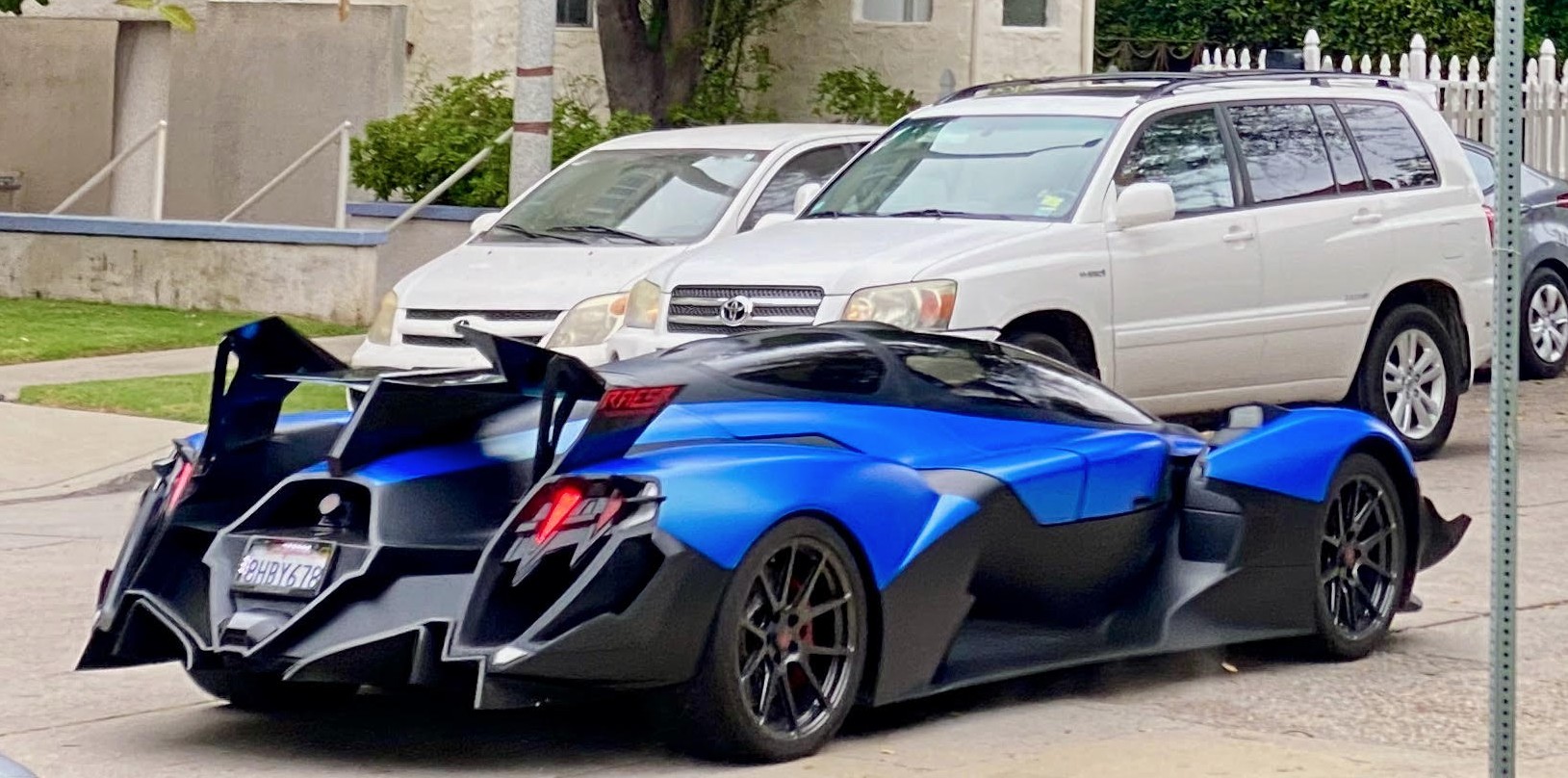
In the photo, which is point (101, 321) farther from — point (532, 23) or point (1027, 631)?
point (1027, 631)

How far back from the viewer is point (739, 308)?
1133 centimetres

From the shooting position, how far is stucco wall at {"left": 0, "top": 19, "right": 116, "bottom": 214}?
2514 cm

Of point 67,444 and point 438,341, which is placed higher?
point 438,341

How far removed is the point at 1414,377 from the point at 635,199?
4500 mm

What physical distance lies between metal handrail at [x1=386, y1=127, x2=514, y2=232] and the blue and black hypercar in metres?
12.1

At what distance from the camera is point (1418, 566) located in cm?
823

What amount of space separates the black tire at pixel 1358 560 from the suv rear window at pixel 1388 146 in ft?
17.4

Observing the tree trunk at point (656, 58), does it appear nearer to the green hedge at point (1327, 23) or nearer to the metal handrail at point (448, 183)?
the metal handrail at point (448, 183)

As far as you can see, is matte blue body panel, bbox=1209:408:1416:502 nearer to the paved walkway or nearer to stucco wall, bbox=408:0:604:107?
the paved walkway

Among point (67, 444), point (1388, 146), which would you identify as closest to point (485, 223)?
point (67, 444)

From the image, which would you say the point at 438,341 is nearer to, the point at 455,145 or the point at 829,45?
the point at 455,145


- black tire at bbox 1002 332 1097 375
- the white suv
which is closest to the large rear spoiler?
the white suv

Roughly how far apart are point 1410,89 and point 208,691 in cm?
867

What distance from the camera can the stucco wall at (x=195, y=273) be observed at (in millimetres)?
19188
